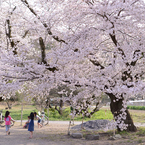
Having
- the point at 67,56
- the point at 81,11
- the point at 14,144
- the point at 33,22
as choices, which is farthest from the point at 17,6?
the point at 14,144

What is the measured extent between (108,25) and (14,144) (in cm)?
553

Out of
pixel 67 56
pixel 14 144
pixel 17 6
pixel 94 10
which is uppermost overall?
pixel 17 6

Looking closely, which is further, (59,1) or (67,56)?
(59,1)

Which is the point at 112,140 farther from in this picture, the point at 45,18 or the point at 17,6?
the point at 17,6

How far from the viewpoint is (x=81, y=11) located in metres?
8.18

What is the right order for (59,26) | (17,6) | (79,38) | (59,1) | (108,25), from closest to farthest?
(108,25), (79,38), (59,1), (59,26), (17,6)

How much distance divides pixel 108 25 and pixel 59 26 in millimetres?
3190

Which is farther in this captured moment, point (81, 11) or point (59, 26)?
point (59, 26)

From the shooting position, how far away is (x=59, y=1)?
8969mm

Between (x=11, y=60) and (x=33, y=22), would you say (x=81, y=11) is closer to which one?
(x=33, y=22)

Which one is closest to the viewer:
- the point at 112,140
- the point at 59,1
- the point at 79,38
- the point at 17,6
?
the point at 79,38

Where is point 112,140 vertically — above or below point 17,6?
below

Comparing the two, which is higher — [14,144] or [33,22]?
[33,22]

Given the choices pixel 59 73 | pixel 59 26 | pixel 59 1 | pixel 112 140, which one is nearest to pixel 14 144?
pixel 59 73
